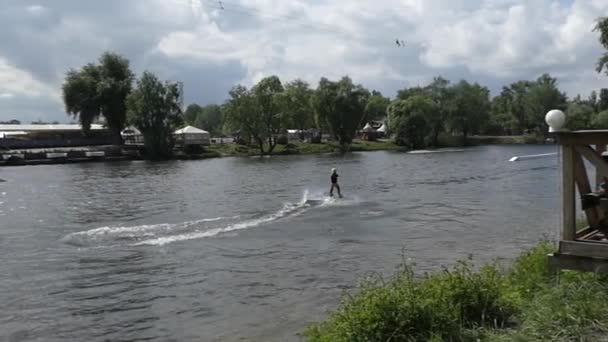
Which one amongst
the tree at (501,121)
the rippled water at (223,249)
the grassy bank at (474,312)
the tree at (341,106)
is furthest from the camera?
the tree at (501,121)

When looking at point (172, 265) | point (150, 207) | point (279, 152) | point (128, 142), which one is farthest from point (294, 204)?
point (128, 142)

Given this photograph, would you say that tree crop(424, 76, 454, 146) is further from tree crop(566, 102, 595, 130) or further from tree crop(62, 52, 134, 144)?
tree crop(62, 52, 134, 144)

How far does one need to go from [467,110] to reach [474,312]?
153 metres

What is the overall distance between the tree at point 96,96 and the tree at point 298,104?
3281 cm

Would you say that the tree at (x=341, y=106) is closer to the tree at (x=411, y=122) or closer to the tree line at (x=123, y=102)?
the tree at (x=411, y=122)

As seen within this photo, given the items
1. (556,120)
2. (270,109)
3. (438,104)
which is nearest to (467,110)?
(438,104)

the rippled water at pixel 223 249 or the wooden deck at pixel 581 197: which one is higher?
the wooden deck at pixel 581 197

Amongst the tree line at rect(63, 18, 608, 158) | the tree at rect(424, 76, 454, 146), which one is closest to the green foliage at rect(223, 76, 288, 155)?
the tree line at rect(63, 18, 608, 158)

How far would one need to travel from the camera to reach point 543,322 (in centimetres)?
837

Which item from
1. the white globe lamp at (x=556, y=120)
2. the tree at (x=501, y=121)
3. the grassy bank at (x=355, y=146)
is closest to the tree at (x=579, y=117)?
the grassy bank at (x=355, y=146)

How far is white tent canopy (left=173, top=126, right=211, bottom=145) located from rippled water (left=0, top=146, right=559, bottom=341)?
72.7m

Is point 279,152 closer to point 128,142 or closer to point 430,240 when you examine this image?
point 128,142

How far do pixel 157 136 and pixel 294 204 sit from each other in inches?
3175

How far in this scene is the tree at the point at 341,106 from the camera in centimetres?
13588
